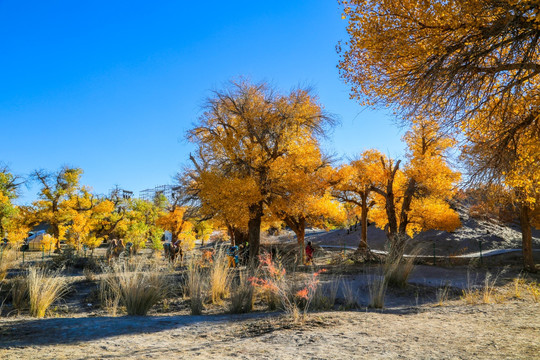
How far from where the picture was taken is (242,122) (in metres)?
19.3

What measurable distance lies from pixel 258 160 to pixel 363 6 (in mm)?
11471

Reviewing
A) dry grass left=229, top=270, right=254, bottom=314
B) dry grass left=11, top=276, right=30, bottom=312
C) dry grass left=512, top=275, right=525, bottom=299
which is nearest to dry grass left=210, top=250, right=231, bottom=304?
dry grass left=229, top=270, right=254, bottom=314

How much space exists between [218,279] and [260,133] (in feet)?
35.9

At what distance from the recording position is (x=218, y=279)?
9.05 m

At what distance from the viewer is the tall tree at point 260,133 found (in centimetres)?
1883

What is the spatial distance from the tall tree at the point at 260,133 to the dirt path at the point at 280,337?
40.1 feet

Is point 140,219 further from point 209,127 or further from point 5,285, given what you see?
point 5,285

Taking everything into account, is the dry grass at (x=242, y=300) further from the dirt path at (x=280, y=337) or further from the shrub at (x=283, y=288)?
the dirt path at (x=280, y=337)

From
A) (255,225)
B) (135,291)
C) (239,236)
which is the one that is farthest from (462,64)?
(239,236)

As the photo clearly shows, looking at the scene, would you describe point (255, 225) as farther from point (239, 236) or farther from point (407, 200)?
point (239, 236)

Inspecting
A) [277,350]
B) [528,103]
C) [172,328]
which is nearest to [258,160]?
[528,103]

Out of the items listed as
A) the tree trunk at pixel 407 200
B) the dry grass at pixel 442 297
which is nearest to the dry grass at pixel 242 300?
the dry grass at pixel 442 297

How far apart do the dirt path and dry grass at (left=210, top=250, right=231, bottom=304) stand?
2194 millimetres

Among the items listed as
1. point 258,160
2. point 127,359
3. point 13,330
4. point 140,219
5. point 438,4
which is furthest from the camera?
point 140,219
